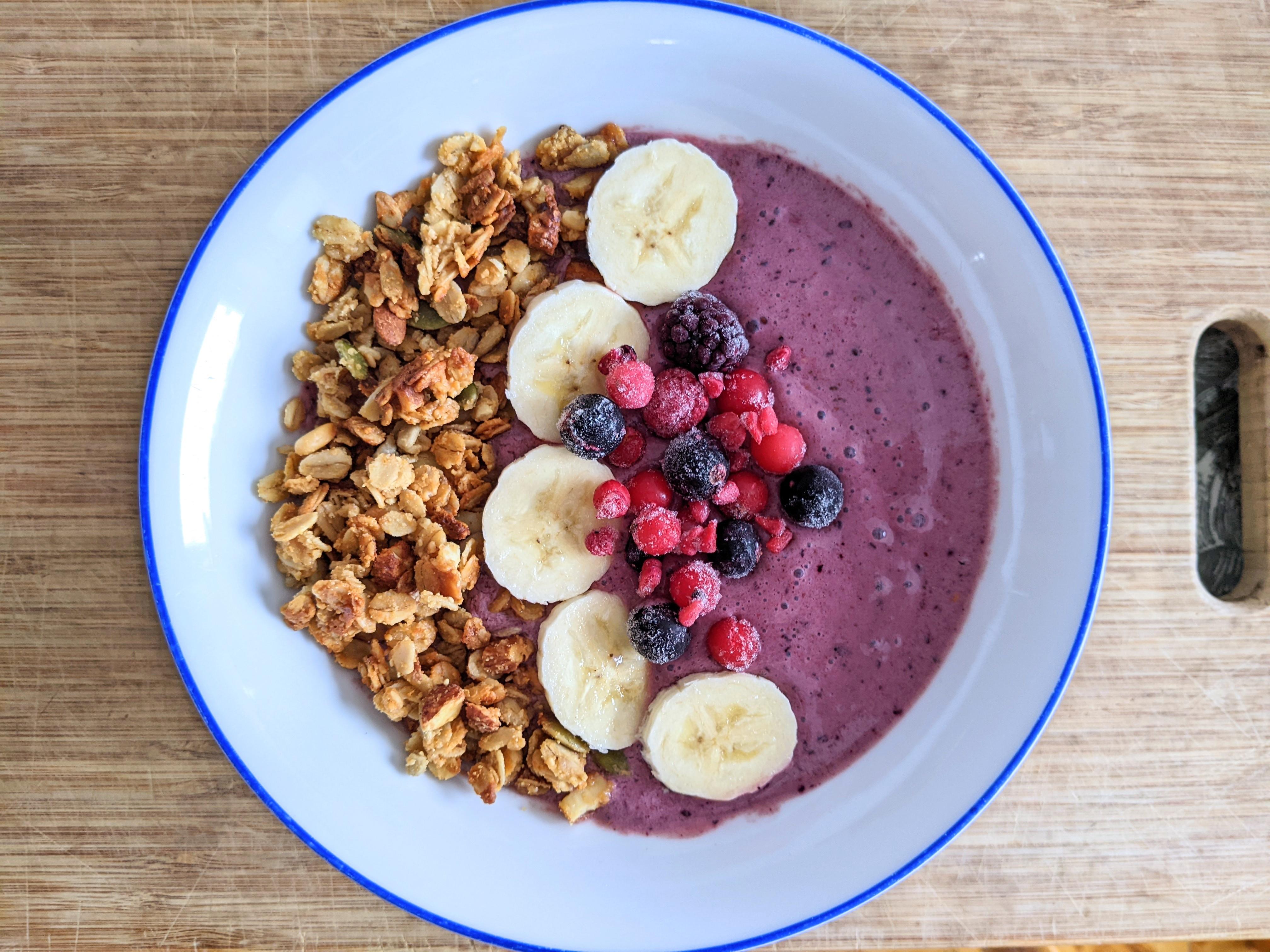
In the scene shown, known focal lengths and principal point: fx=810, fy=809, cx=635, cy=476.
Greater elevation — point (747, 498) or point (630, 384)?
point (630, 384)

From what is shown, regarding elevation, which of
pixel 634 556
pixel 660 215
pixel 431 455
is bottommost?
pixel 634 556

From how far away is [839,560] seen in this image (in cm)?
160

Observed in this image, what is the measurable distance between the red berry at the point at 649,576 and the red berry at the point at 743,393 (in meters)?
0.32

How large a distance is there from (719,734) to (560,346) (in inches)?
31.7

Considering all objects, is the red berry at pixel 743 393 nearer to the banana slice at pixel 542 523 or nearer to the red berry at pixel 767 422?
the red berry at pixel 767 422

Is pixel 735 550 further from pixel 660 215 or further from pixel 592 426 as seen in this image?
pixel 660 215

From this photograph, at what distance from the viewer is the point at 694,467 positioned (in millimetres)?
1449

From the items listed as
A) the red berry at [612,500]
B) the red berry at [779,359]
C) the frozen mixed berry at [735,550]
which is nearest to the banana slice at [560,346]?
the red berry at [612,500]

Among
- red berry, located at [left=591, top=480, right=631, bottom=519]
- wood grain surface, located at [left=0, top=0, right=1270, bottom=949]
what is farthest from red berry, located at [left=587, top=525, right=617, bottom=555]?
wood grain surface, located at [left=0, top=0, right=1270, bottom=949]

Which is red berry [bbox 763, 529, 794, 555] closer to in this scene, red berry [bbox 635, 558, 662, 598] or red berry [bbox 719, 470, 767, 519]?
red berry [bbox 719, 470, 767, 519]

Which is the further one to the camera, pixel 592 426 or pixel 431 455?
pixel 431 455

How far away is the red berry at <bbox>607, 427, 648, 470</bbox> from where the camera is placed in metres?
1.55

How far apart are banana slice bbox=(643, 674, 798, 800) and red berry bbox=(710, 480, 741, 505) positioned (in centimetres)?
34

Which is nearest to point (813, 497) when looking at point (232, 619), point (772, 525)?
point (772, 525)
